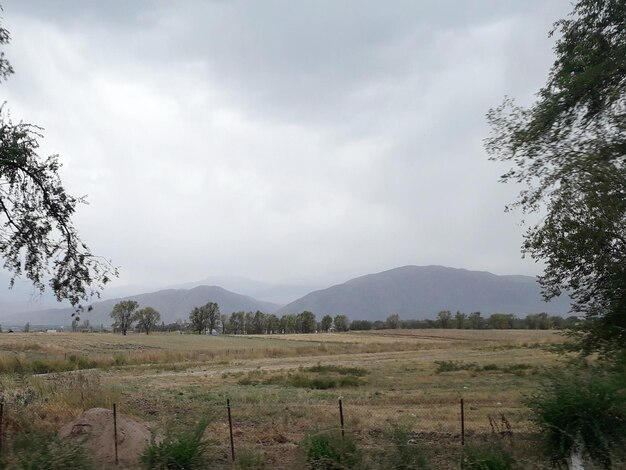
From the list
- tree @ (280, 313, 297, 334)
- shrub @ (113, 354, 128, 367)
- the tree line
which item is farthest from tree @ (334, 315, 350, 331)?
shrub @ (113, 354, 128, 367)

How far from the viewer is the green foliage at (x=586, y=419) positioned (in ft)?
25.5

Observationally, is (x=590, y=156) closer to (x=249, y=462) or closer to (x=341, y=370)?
(x=249, y=462)

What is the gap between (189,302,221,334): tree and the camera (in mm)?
172125

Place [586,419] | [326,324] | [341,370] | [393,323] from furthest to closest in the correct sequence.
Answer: [326,324] < [393,323] < [341,370] < [586,419]

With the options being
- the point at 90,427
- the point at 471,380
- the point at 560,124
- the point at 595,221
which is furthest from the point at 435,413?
the point at 471,380

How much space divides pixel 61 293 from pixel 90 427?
5.02 metres

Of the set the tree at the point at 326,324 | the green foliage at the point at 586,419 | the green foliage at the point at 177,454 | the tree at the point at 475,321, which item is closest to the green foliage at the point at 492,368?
the green foliage at the point at 586,419

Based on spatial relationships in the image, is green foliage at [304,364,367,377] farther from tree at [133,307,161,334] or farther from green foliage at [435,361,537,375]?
tree at [133,307,161,334]

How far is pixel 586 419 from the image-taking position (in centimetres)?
788

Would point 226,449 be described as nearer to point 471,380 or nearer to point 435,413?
point 435,413

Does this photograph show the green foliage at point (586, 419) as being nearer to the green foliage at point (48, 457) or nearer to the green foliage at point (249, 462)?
the green foliage at point (249, 462)

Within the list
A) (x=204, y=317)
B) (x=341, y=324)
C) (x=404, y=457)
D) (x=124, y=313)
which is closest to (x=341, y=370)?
(x=404, y=457)

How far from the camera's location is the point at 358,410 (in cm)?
1831

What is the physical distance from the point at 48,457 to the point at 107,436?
3.35 m
